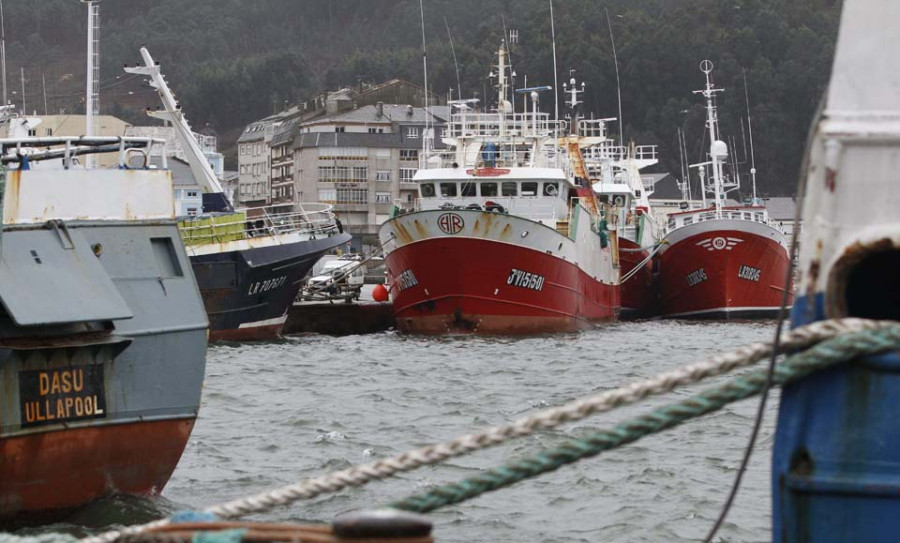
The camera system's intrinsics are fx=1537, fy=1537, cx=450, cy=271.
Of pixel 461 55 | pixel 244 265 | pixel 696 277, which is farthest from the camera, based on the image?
pixel 461 55

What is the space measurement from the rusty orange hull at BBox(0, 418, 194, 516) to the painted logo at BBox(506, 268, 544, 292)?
20.2 meters

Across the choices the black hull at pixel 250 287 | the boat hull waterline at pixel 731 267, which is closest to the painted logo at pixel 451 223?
the black hull at pixel 250 287

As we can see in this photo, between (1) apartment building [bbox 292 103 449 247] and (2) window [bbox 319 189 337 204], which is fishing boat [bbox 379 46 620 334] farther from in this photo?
(1) apartment building [bbox 292 103 449 247]

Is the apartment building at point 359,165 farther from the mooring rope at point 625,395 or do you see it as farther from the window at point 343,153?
the mooring rope at point 625,395

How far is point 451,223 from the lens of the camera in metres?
30.4

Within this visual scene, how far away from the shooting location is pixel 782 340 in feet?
14.6

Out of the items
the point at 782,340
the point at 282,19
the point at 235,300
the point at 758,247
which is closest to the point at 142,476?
the point at 782,340

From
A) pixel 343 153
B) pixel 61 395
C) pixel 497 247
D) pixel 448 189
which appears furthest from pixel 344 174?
pixel 61 395

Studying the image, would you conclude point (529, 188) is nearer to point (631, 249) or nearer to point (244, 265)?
point (244, 265)

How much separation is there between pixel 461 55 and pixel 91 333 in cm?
11193

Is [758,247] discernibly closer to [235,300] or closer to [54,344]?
[235,300]

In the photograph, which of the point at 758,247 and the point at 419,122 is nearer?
the point at 758,247

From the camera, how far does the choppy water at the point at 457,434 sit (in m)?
10.8

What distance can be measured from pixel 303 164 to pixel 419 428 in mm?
79312
